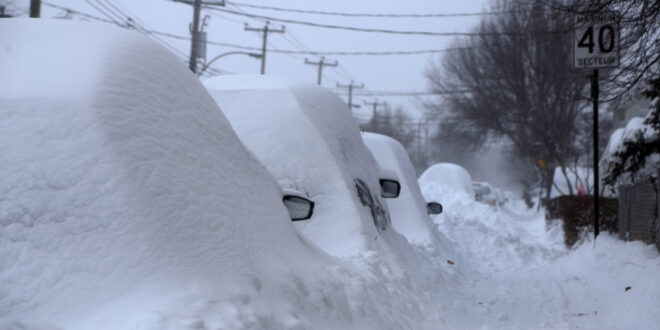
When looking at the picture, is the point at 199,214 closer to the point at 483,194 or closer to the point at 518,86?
the point at 518,86

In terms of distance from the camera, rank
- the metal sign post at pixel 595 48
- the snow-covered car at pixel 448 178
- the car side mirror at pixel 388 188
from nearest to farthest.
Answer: the car side mirror at pixel 388 188 < the metal sign post at pixel 595 48 < the snow-covered car at pixel 448 178

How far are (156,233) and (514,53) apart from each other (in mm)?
25811

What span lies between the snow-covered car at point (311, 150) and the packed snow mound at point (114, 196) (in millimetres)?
1859

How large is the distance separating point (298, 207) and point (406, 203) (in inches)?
222

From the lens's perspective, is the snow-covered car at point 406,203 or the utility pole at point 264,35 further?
the utility pole at point 264,35

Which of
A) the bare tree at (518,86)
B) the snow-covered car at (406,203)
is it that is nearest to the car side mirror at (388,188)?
the snow-covered car at (406,203)

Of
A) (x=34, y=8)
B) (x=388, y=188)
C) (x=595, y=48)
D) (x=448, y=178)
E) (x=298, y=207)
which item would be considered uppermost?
(x=34, y=8)

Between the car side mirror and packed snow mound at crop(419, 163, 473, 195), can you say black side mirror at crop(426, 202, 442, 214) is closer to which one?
the car side mirror

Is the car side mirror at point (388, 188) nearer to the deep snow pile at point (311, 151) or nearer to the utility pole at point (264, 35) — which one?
the deep snow pile at point (311, 151)

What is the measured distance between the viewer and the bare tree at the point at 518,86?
25.3 m

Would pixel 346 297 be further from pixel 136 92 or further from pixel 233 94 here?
pixel 233 94

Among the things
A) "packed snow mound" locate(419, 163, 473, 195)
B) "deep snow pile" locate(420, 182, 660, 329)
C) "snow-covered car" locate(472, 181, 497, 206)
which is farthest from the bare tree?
"deep snow pile" locate(420, 182, 660, 329)

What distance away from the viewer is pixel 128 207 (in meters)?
2.54

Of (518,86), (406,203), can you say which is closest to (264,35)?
(518,86)
